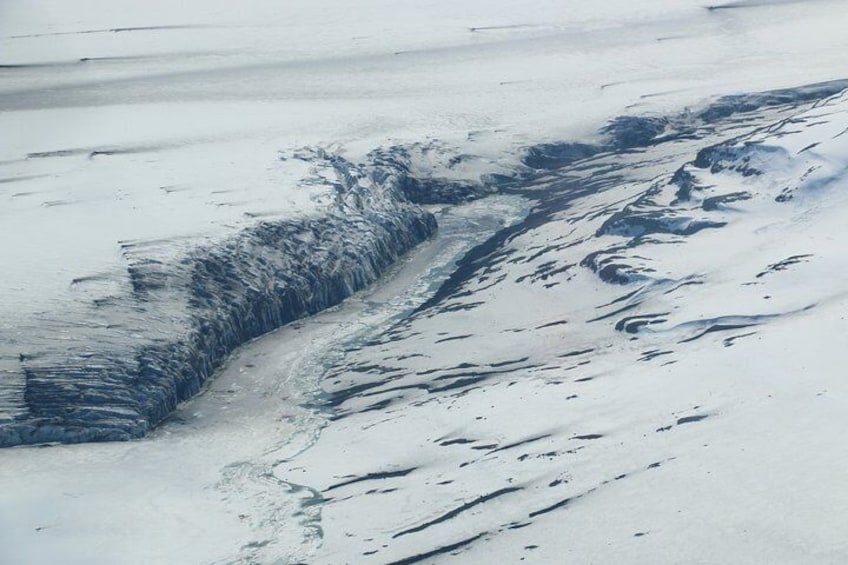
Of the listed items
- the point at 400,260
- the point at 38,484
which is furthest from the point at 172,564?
the point at 400,260

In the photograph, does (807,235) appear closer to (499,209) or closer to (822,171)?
(822,171)

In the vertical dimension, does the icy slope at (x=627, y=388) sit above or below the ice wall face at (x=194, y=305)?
below

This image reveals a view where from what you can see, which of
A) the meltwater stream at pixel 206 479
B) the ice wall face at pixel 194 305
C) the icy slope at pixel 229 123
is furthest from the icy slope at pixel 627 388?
the icy slope at pixel 229 123

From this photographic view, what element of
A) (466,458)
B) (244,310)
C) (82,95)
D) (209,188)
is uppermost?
(82,95)

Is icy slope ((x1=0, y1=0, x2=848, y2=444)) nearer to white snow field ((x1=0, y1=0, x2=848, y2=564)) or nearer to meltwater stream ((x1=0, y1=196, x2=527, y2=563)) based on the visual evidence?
white snow field ((x1=0, y1=0, x2=848, y2=564))

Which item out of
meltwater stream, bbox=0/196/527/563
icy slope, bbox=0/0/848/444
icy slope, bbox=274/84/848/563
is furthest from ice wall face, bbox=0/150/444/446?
icy slope, bbox=274/84/848/563

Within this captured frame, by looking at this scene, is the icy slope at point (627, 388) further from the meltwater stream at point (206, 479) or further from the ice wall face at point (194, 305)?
the ice wall face at point (194, 305)
